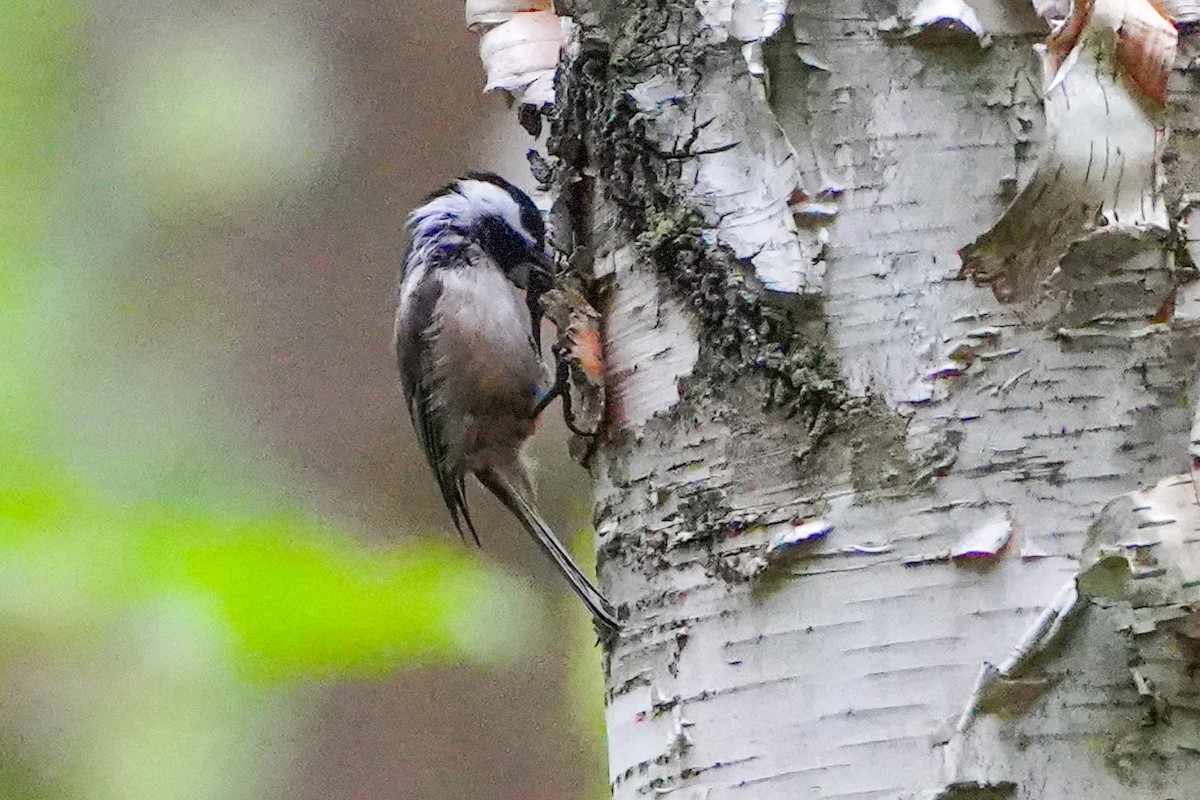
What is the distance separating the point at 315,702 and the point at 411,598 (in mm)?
926

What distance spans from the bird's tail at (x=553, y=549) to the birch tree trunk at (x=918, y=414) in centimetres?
2

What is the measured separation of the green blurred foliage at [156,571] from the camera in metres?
1.88

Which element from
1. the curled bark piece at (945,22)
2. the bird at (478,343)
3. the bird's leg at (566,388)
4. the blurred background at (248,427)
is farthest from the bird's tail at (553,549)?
the curled bark piece at (945,22)

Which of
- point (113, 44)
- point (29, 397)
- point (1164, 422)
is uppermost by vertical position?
point (113, 44)

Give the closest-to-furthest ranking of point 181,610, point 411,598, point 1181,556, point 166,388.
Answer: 1. point 1181,556
2. point 181,610
3. point 411,598
4. point 166,388

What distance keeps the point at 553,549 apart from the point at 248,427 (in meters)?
1.43

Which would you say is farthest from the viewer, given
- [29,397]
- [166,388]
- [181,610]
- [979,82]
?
[166,388]

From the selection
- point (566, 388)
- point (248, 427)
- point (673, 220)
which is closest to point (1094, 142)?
point (673, 220)

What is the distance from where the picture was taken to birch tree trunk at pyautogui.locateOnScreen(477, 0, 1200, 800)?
69 cm

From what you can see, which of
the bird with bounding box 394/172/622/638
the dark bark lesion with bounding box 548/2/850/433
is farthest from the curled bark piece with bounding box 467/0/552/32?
the bird with bounding box 394/172/622/638

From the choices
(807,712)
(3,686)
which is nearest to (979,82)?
(807,712)

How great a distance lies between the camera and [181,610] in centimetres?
182

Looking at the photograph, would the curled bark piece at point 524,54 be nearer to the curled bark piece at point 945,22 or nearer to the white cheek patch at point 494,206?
the curled bark piece at point 945,22

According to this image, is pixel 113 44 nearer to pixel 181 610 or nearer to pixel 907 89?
pixel 181 610
